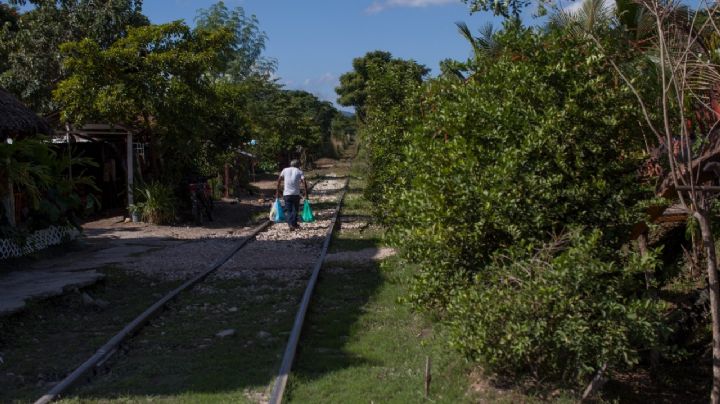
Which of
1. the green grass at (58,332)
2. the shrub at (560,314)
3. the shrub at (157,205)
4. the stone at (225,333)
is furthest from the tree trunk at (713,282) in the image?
the shrub at (157,205)

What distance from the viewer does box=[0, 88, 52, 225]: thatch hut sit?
44.1 feet

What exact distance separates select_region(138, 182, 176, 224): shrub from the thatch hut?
5504 millimetres

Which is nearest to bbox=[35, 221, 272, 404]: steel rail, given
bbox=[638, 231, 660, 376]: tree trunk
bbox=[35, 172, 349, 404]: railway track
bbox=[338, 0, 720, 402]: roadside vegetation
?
bbox=[35, 172, 349, 404]: railway track

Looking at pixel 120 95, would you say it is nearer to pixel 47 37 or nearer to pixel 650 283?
pixel 47 37

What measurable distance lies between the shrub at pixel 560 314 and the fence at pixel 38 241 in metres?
9.98

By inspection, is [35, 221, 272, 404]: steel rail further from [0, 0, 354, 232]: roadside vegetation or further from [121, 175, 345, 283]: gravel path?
[0, 0, 354, 232]: roadside vegetation

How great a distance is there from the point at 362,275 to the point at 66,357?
572 centimetres

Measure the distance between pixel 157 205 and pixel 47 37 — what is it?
8.94m

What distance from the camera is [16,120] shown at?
1378 centimetres

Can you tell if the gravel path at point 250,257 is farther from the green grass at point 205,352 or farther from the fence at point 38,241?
the fence at point 38,241

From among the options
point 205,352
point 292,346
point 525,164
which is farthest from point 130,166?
point 525,164

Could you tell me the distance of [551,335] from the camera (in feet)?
18.3

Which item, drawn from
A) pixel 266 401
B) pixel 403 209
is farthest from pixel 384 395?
pixel 403 209

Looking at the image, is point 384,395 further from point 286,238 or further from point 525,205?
point 286,238
